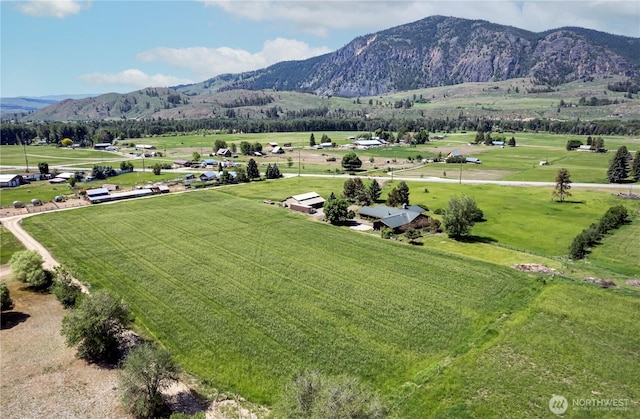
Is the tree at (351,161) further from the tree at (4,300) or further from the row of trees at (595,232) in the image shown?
the tree at (4,300)

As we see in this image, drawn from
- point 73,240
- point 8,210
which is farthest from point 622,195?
point 8,210

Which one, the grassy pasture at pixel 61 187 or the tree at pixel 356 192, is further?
the grassy pasture at pixel 61 187

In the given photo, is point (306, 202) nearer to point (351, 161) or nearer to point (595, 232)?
point (595, 232)

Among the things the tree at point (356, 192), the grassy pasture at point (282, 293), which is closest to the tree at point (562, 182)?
the tree at point (356, 192)

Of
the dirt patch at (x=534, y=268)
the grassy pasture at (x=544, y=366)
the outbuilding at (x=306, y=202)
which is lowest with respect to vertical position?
the grassy pasture at (x=544, y=366)

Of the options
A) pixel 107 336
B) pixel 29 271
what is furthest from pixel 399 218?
pixel 29 271

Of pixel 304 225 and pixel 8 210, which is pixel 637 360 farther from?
pixel 8 210

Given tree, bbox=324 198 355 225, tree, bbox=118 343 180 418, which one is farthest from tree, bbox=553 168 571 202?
tree, bbox=118 343 180 418
